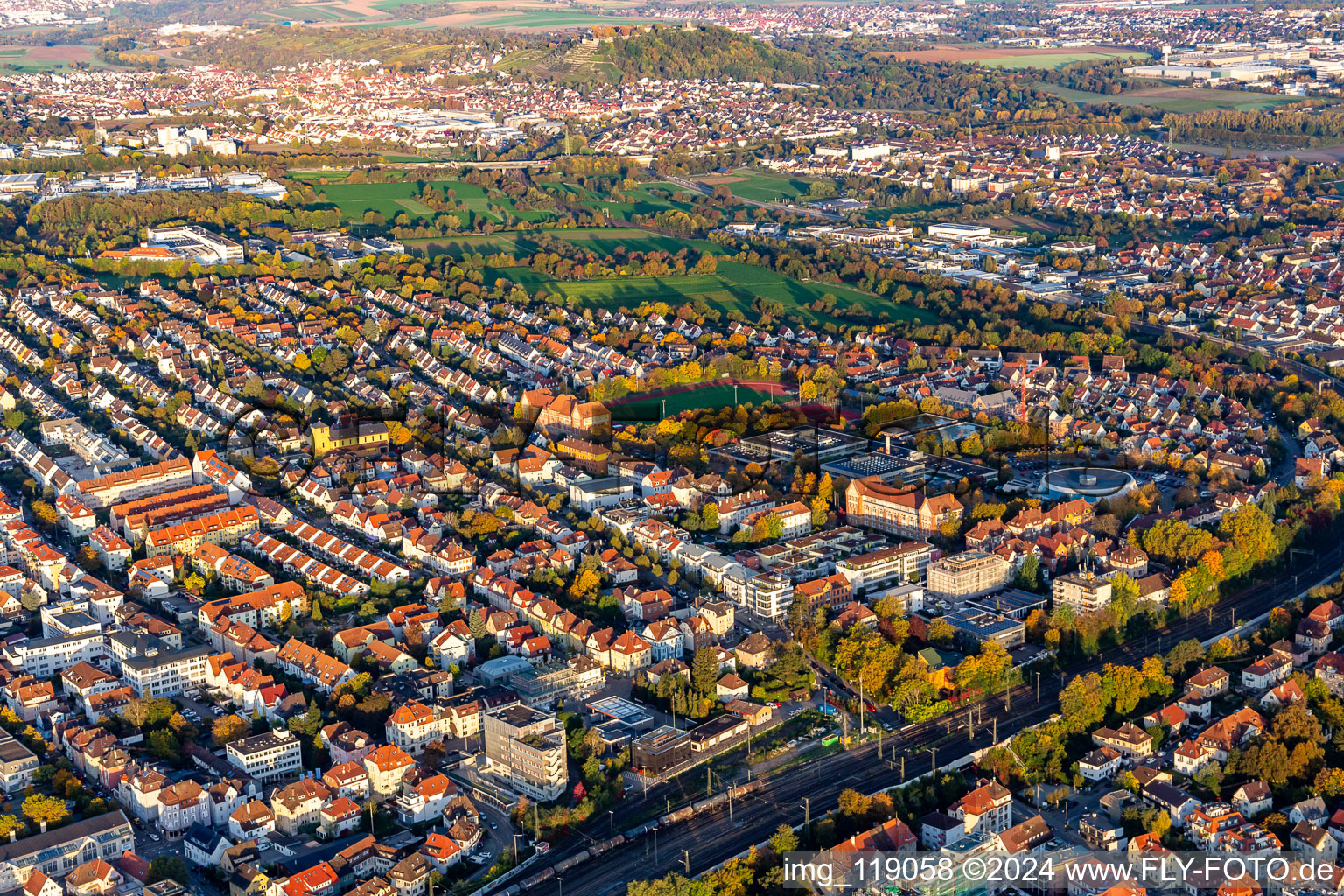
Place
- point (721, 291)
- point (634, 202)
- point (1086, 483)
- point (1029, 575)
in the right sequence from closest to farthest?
point (1029, 575)
point (1086, 483)
point (721, 291)
point (634, 202)

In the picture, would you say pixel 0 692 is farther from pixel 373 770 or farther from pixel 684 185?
pixel 684 185

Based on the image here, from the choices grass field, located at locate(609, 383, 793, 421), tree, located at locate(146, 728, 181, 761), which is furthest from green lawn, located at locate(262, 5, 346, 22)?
tree, located at locate(146, 728, 181, 761)

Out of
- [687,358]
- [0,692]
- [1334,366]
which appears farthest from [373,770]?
[1334,366]

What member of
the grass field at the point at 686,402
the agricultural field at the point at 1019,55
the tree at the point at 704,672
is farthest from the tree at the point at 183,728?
the agricultural field at the point at 1019,55

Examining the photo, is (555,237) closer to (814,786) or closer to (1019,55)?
(814,786)

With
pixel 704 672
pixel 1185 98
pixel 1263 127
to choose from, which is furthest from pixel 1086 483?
pixel 1185 98

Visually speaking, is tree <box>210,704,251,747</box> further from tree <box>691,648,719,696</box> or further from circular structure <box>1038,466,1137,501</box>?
circular structure <box>1038,466,1137,501</box>
